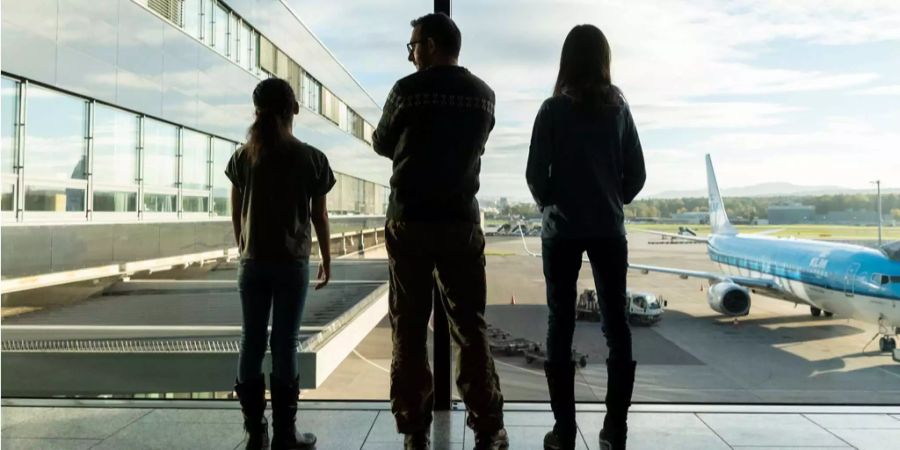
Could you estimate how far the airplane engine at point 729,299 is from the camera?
25.6 feet

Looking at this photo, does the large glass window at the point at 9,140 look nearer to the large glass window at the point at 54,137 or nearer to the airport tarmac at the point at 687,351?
the large glass window at the point at 54,137

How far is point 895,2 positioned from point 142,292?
13.1ft

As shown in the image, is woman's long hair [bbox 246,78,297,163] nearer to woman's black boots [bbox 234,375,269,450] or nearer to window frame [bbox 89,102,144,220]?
woman's black boots [bbox 234,375,269,450]

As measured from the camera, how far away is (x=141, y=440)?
5.73 ft

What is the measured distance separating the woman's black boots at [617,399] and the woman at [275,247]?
86 cm

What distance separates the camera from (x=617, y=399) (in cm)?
150

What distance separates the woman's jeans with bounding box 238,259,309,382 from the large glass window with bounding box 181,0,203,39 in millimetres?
2665

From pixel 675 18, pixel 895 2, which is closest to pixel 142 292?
pixel 675 18

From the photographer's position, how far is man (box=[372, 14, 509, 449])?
1.37 metres

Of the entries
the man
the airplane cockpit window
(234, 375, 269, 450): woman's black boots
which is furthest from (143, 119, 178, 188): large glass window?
the airplane cockpit window

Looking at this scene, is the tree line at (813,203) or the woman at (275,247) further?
the tree line at (813,203)

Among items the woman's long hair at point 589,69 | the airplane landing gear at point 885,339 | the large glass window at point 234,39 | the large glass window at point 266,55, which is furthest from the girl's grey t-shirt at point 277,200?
the airplane landing gear at point 885,339

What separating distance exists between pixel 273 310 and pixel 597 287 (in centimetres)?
91

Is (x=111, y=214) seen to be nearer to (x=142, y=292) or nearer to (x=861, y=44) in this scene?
(x=142, y=292)
